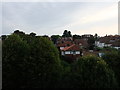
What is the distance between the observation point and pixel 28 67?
1541 centimetres

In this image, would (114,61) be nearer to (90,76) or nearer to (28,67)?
(90,76)

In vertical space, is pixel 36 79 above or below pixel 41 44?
below

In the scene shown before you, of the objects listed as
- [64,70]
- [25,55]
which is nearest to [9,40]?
[25,55]

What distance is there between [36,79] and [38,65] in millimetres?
1069

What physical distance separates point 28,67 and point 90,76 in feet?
15.2

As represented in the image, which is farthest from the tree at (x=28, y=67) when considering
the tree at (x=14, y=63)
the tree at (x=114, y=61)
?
the tree at (x=114, y=61)

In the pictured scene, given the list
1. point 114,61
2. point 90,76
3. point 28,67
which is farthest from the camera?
point 114,61

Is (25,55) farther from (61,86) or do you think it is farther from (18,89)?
(61,86)

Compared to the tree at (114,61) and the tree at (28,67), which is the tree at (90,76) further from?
the tree at (114,61)

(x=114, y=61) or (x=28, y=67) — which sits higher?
(x=114, y=61)

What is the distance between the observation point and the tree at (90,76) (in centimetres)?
1429

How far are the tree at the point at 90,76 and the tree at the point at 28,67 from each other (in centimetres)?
117

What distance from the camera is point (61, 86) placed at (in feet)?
49.0

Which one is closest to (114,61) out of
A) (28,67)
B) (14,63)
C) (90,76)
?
(90,76)
